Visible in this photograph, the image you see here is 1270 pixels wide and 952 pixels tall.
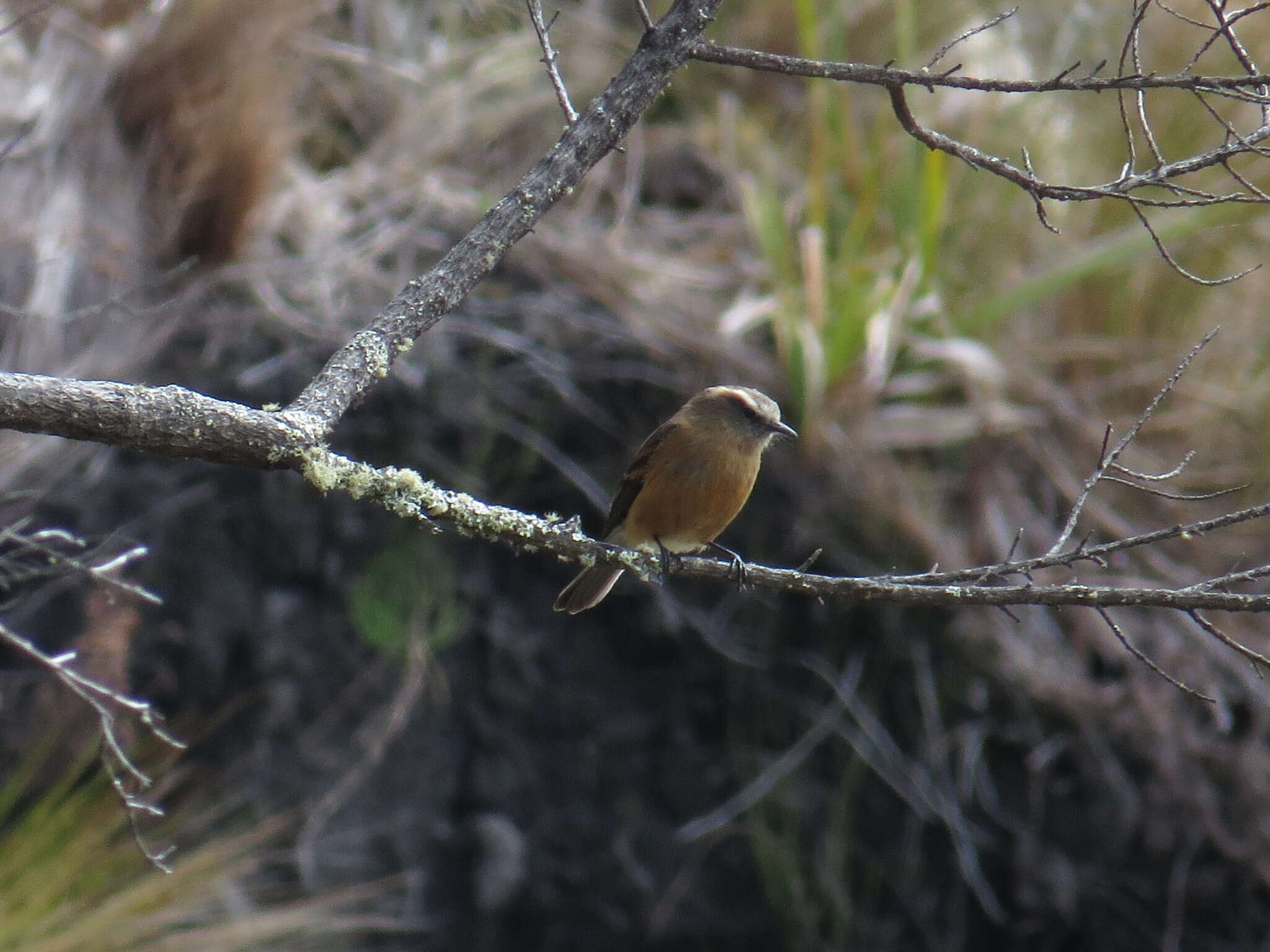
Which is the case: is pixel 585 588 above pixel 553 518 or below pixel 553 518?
above

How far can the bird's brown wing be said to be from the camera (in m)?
4.09

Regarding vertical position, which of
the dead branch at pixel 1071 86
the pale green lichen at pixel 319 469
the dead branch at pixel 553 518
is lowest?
the pale green lichen at pixel 319 469

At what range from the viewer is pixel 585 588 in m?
4.09

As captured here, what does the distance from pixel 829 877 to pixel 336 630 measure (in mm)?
2333

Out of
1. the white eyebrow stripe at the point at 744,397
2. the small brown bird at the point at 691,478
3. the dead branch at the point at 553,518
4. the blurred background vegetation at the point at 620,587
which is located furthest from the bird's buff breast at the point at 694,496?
the dead branch at the point at 553,518

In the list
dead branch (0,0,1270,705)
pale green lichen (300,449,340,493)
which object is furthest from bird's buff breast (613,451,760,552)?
pale green lichen (300,449,340,493)

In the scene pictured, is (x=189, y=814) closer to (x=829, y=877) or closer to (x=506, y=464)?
(x=506, y=464)

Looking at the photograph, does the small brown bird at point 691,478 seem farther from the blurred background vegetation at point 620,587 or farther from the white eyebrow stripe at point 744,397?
the blurred background vegetation at point 620,587

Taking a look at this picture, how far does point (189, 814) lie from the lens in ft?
15.2

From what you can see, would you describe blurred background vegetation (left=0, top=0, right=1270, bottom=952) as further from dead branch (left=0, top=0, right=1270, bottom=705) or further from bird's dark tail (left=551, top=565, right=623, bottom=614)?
dead branch (left=0, top=0, right=1270, bottom=705)

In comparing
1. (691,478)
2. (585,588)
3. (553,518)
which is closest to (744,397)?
(691,478)

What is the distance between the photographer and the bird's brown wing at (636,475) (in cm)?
409

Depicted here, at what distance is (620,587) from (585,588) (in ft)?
3.61

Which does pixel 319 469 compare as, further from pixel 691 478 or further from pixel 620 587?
pixel 620 587
